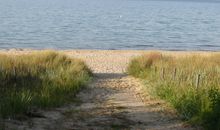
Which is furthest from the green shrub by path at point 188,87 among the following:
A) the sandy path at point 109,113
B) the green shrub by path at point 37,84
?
the green shrub by path at point 37,84

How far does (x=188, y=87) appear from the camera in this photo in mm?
12359

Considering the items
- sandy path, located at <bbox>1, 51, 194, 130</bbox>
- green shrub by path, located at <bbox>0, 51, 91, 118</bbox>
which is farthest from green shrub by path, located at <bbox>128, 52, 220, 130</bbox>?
green shrub by path, located at <bbox>0, 51, 91, 118</bbox>

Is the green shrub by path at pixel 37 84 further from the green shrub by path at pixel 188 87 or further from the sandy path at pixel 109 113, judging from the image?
the green shrub by path at pixel 188 87

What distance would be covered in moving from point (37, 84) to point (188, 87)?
3.42 m

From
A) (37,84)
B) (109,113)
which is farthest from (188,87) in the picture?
(37,84)

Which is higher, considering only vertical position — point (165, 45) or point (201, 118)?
point (201, 118)

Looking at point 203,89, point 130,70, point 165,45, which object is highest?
point 203,89

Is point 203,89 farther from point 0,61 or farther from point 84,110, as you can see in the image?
point 0,61

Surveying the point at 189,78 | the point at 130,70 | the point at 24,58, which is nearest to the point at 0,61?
the point at 24,58

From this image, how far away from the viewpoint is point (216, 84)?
41.0ft

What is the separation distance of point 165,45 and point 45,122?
101 feet

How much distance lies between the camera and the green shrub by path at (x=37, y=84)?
10.7 m

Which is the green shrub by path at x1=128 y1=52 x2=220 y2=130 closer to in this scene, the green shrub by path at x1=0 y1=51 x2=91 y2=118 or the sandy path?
the sandy path

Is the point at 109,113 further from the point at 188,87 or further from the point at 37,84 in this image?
the point at 37,84
